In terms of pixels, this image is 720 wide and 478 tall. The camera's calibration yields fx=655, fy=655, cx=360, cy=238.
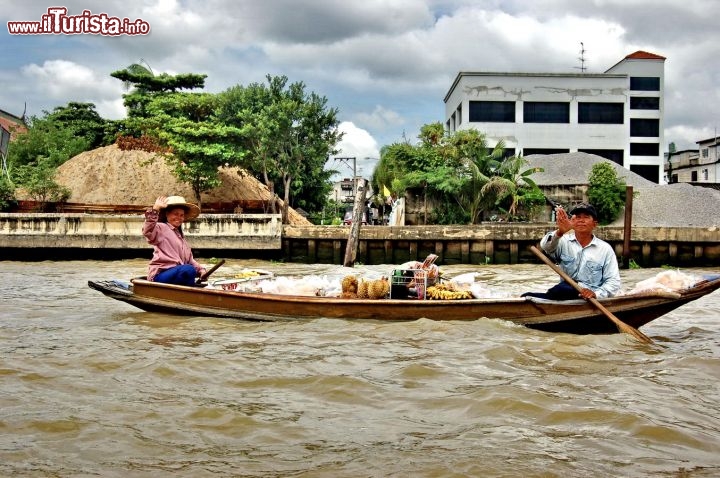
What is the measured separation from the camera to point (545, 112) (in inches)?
1528

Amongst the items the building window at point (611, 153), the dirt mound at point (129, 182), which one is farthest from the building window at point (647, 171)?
the dirt mound at point (129, 182)

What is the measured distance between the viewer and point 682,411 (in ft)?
14.9

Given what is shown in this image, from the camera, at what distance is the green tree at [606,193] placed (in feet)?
79.5

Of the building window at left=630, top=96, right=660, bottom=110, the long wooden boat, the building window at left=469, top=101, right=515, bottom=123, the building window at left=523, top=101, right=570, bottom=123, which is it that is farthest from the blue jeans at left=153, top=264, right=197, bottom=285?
the building window at left=630, top=96, right=660, bottom=110

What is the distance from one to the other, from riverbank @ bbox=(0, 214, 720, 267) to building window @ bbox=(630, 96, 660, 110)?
1022 inches

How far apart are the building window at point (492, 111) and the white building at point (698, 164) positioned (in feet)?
56.7

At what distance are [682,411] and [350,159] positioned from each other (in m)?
31.8

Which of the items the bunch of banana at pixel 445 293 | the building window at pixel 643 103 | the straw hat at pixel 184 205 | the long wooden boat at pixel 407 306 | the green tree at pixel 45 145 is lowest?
the long wooden boat at pixel 407 306

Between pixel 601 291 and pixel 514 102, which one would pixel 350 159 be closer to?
pixel 514 102

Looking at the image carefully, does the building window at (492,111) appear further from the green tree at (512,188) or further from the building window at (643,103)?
the green tree at (512,188)

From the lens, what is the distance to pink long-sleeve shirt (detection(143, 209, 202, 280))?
7840 mm

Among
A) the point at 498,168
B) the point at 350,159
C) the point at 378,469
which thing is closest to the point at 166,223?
the point at 378,469

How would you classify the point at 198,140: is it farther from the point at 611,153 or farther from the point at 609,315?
the point at 611,153

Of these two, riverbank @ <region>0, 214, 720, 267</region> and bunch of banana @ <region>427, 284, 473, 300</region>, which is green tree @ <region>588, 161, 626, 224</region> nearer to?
riverbank @ <region>0, 214, 720, 267</region>
